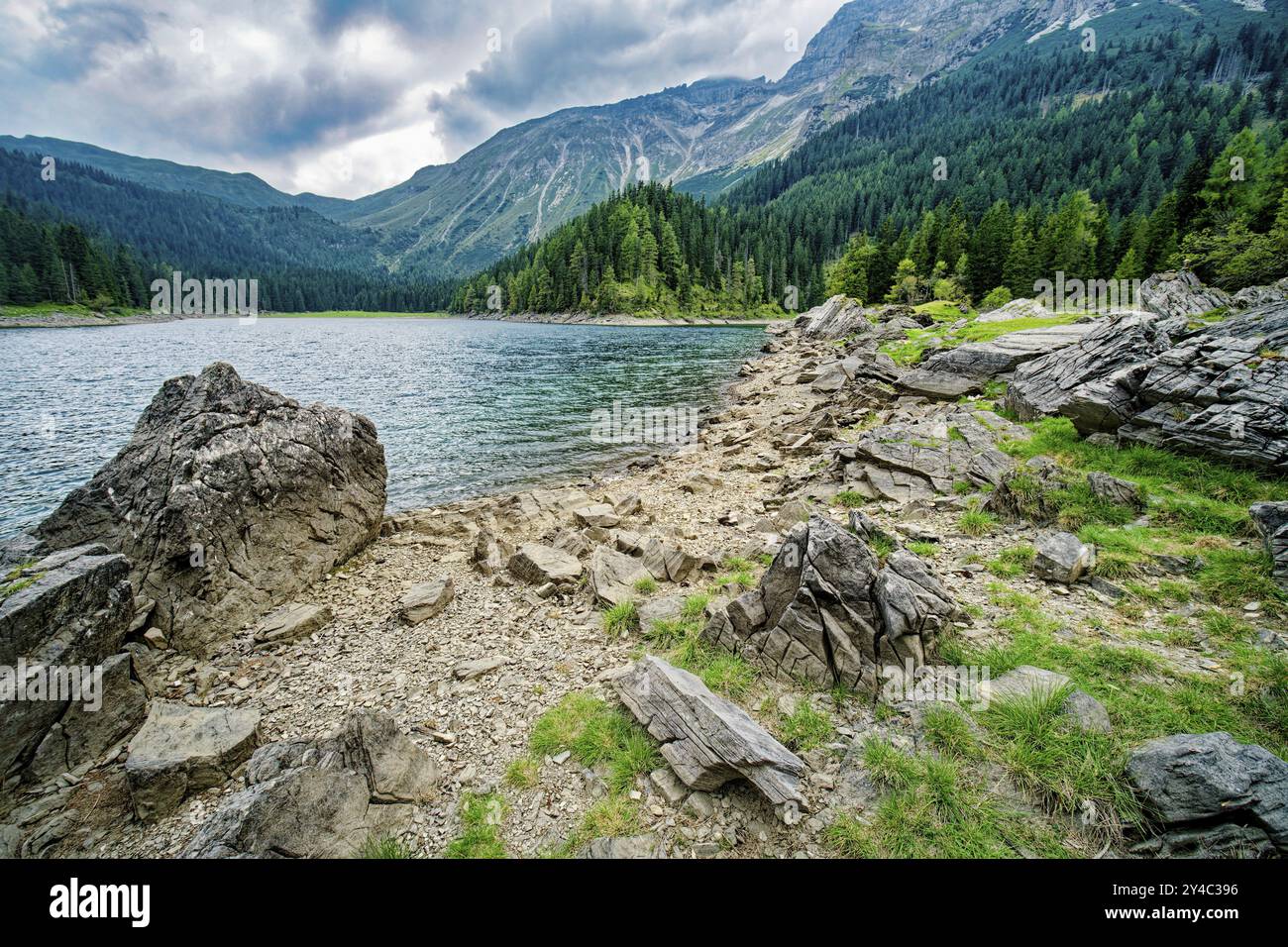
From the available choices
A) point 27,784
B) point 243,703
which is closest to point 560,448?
point 243,703

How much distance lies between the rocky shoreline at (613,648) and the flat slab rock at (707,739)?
0.04 metres

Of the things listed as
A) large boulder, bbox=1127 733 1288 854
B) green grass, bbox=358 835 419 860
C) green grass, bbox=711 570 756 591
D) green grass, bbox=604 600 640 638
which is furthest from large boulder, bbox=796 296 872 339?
green grass, bbox=358 835 419 860

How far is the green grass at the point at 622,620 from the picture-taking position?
9.51 m

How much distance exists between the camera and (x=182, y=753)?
6766mm

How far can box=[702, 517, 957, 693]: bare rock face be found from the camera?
725 centimetres

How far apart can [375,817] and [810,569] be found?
6.65 m

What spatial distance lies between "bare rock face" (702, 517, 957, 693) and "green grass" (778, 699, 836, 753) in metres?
0.65

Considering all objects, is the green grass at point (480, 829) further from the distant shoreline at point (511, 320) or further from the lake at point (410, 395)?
the distant shoreline at point (511, 320)

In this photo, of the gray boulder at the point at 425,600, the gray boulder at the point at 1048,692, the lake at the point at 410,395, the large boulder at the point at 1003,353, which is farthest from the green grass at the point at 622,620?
the large boulder at the point at 1003,353

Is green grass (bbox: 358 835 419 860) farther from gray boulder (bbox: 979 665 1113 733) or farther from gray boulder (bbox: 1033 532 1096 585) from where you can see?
gray boulder (bbox: 1033 532 1096 585)

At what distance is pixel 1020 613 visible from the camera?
8086mm

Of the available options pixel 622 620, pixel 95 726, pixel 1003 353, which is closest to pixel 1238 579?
pixel 622 620
